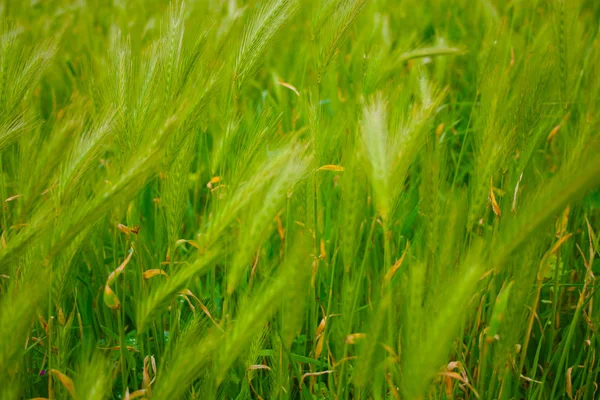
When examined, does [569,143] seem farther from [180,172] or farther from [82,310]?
[82,310]

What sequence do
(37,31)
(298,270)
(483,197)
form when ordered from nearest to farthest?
(298,270) < (483,197) < (37,31)

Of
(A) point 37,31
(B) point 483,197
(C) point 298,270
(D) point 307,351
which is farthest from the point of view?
(A) point 37,31

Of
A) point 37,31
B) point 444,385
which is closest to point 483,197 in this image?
point 444,385

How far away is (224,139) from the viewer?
3.14 ft

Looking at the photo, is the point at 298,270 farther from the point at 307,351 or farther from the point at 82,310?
the point at 82,310

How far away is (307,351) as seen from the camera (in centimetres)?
112

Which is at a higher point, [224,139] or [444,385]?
[224,139]

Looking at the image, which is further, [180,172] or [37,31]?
[37,31]

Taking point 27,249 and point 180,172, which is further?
point 180,172

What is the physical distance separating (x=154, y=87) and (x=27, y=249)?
33 cm

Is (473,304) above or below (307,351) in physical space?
above

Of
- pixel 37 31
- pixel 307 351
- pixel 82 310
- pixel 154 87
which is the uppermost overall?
pixel 37 31

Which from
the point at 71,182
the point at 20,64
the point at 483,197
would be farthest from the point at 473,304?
the point at 20,64

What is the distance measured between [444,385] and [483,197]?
12.3 inches
